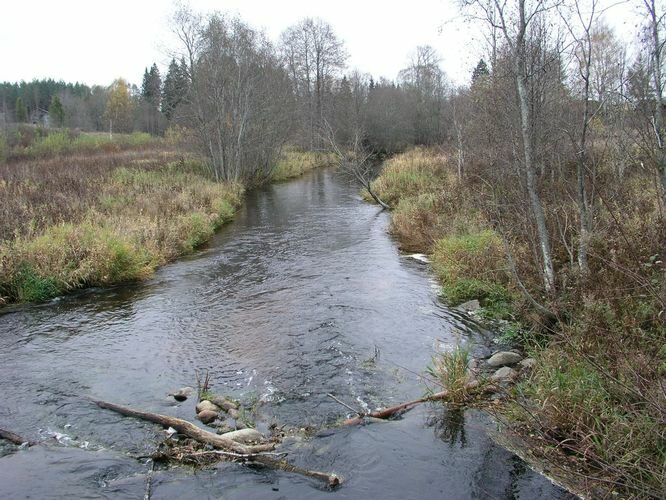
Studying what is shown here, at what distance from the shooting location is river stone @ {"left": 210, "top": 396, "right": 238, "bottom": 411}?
614 cm

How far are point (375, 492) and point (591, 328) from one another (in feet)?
10.6

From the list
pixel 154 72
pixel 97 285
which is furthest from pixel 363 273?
pixel 154 72

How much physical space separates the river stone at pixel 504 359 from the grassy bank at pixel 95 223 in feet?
27.3

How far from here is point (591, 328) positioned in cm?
594

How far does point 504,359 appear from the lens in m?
7.14

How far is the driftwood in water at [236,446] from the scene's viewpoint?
192 inches

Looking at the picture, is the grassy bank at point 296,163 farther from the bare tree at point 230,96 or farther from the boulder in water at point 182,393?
the boulder in water at point 182,393

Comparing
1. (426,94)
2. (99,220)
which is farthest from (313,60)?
(99,220)

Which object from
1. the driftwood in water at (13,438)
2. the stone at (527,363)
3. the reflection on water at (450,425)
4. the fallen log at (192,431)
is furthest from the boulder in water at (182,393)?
the stone at (527,363)

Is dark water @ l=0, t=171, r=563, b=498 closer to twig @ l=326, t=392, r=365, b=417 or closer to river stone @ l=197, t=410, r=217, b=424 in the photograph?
twig @ l=326, t=392, r=365, b=417

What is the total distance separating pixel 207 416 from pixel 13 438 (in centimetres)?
207

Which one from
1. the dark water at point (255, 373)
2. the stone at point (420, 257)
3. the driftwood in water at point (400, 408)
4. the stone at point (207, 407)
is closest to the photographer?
the dark water at point (255, 373)

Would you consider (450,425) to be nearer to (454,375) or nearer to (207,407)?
(454,375)

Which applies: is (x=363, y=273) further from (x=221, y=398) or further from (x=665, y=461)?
(x=665, y=461)
